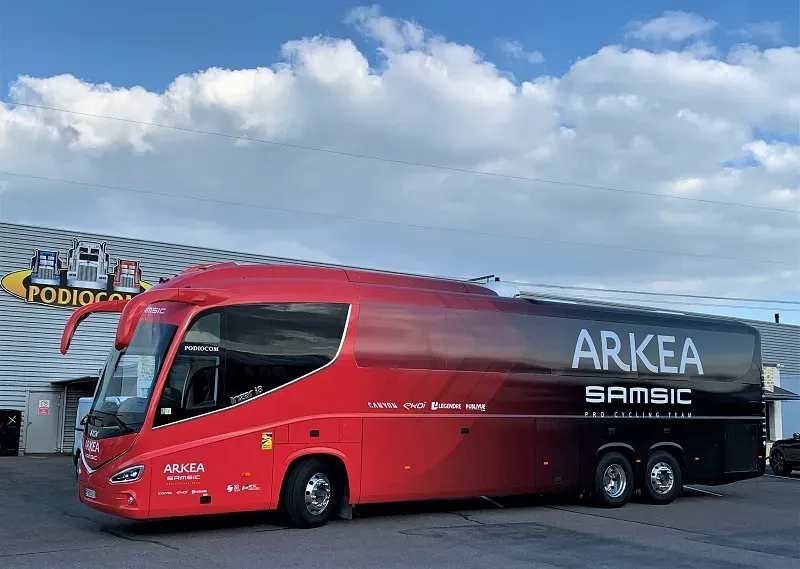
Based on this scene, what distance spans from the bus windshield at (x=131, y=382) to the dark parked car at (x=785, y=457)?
71.4ft

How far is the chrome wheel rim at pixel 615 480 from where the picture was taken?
52.5ft

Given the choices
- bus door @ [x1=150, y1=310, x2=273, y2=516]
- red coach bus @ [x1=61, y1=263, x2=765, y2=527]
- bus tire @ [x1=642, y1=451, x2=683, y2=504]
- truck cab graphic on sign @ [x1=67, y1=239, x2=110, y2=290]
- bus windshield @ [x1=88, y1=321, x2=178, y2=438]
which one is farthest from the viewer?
truck cab graphic on sign @ [x1=67, y1=239, x2=110, y2=290]

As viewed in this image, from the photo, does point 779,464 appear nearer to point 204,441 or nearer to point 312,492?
point 312,492

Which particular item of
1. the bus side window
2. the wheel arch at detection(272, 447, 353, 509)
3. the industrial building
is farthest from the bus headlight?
the industrial building

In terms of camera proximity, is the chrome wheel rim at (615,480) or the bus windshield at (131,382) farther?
the chrome wheel rim at (615,480)

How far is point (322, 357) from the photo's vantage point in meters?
12.8

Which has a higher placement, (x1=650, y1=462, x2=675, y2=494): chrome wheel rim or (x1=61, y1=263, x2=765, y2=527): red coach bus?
(x1=61, y1=263, x2=765, y2=527): red coach bus

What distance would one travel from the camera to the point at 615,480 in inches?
637

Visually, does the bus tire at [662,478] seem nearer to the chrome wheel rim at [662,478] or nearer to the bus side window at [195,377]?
the chrome wheel rim at [662,478]

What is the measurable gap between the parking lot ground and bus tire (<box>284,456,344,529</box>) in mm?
232

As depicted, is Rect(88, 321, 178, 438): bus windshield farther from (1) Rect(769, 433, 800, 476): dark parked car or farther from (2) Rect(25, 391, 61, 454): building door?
(1) Rect(769, 433, 800, 476): dark parked car

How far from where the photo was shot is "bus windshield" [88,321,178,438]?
1142 cm

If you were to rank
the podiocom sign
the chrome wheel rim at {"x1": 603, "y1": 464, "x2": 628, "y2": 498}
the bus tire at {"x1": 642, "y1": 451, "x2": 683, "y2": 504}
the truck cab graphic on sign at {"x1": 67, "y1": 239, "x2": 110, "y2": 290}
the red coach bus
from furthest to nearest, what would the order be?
the truck cab graphic on sign at {"x1": 67, "y1": 239, "x2": 110, "y2": 290}
the podiocom sign
the bus tire at {"x1": 642, "y1": 451, "x2": 683, "y2": 504}
the chrome wheel rim at {"x1": 603, "y1": 464, "x2": 628, "y2": 498}
the red coach bus

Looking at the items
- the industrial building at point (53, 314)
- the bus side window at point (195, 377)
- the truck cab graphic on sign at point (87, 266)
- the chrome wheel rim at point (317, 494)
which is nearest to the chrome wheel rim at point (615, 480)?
the chrome wheel rim at point (317, 494)
